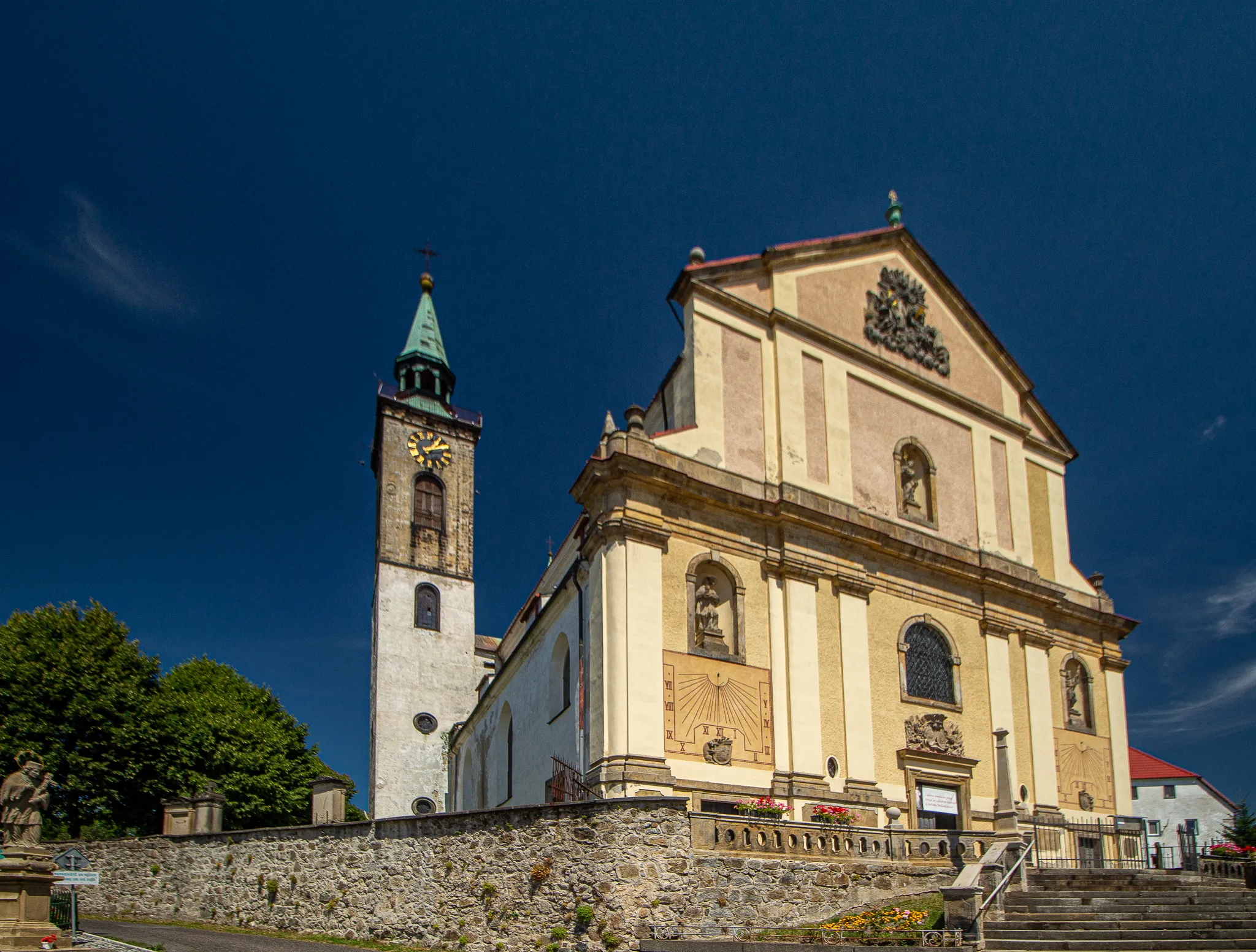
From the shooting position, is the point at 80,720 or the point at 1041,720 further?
the point at 80,720

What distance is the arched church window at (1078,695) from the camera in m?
26.0

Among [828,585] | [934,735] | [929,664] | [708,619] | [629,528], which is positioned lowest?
[934,735]

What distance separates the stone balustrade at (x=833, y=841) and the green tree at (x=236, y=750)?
64.3 feet

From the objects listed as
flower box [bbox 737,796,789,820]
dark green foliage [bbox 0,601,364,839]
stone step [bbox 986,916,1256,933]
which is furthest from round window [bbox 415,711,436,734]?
stone step [bbox 986,916,1256,933]

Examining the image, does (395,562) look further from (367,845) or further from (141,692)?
(367,845)

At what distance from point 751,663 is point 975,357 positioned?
12572mm

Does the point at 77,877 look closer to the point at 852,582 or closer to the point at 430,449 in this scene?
the point at 852,582

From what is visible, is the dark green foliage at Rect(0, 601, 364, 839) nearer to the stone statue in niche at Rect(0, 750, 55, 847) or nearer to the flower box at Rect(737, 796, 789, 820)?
the stone statue in niche at Rect(0, 750, 55, 847)

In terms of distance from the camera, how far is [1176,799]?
49.3 m

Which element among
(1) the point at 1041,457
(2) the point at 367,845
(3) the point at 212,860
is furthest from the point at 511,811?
(1) the point at 1041,457

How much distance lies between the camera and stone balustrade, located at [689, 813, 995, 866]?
14406mm

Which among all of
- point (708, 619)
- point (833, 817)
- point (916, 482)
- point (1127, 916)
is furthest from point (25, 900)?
point (916, 482)

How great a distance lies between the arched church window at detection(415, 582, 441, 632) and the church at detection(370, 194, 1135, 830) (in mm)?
14084

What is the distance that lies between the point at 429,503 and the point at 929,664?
3042 cm
